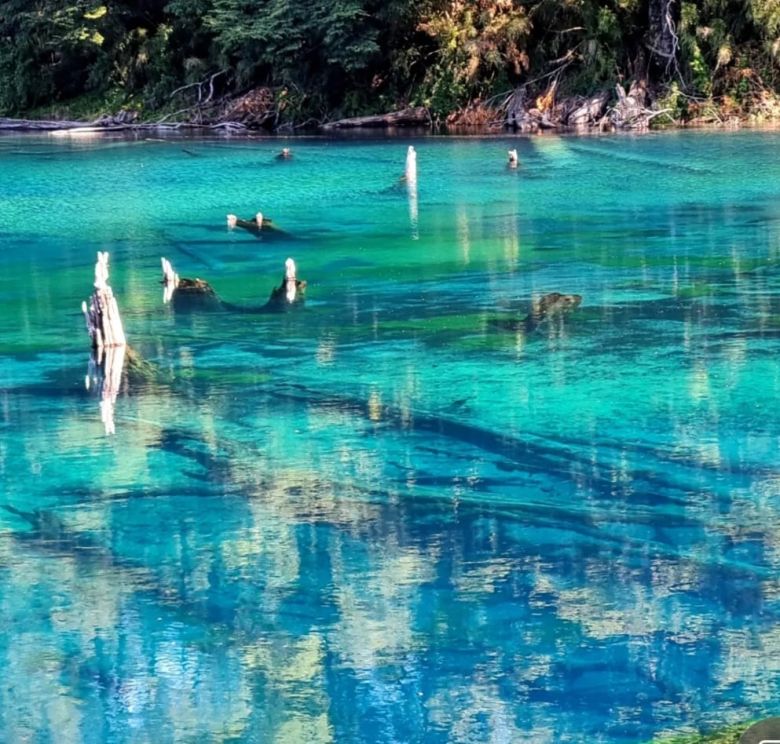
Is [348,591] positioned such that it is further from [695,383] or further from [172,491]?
[695,383]

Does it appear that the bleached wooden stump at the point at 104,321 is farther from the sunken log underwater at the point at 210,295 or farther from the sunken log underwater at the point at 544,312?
the sunken log underwater at the point at 544,312

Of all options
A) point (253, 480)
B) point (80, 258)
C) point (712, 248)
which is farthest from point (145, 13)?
point (253, 480)

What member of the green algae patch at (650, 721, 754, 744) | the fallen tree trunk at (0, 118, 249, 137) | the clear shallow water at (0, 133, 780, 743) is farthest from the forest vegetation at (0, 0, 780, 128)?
the green algae patch at (650, 721, 754, 744)

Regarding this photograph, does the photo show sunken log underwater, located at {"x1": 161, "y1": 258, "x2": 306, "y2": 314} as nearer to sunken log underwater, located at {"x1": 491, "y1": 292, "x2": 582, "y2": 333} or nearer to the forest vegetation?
sunken log underwater, located at {"x1": 491, "y1": 292, "x2": 582, "y2": 333}

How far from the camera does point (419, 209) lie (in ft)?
74.1

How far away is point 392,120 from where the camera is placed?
129 ft

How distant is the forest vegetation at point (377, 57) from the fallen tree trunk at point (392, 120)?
31cm

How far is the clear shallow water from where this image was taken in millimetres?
6785

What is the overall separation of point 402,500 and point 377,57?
31.9m

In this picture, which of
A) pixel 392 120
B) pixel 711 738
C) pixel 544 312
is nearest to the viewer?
pixel 711 738

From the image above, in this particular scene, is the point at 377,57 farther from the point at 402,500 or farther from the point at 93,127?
the point at 402,500

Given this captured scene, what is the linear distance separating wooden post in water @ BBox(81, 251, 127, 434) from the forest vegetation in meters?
24.9

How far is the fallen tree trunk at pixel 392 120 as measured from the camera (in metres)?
39.3

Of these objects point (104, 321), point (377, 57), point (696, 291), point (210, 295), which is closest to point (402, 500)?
point (104, 321)
